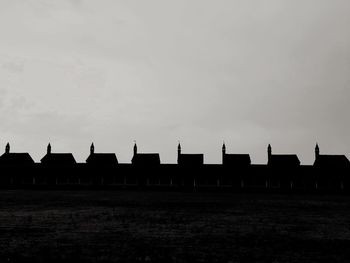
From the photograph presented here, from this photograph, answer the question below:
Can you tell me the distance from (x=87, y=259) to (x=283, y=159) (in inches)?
2815

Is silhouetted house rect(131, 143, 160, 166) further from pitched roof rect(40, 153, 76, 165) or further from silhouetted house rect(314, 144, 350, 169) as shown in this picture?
silhouetted house rect(314, 144, 350, 169)

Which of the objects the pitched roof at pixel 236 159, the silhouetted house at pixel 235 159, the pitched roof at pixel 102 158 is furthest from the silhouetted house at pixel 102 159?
the pitched roof at pixel 236 159

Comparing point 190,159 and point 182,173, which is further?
point 190,159

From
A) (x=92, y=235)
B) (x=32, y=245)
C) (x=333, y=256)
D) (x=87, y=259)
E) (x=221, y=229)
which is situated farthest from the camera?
(x=221, y=229)

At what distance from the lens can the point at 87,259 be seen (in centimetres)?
1109

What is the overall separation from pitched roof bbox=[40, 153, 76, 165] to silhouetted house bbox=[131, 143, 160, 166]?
45.8ft

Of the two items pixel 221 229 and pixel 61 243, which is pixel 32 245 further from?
pixel 221 229

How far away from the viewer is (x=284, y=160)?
255ft

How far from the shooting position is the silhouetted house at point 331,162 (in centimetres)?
7438

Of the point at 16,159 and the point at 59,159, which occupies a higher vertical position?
the point at 59,159

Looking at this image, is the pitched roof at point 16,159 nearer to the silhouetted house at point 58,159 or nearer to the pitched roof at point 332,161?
the silhouetted house at point 58,159

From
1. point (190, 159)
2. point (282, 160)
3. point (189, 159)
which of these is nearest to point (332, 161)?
point (282, 160)

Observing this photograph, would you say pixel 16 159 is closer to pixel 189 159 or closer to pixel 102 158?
pixel 102 158

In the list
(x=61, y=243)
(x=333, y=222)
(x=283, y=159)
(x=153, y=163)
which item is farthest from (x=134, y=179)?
(x=61, y=243)
